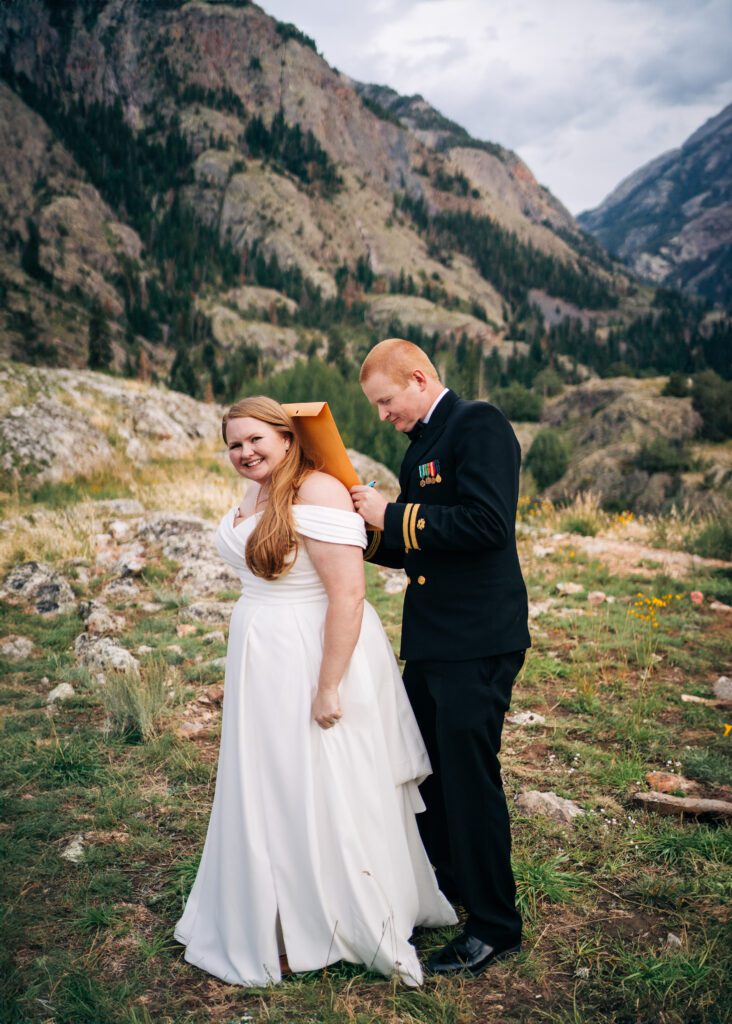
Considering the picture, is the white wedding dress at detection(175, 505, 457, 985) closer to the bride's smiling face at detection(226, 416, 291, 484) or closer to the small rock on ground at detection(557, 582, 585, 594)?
the bride's smiling face at detection(226, 416, 291, 484)

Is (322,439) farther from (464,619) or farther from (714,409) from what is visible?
(714,409)

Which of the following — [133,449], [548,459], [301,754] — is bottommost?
[301,754]

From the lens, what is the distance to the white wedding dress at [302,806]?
2.22 m

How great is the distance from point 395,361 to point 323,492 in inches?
21.3

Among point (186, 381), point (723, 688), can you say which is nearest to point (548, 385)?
point (186, 381)

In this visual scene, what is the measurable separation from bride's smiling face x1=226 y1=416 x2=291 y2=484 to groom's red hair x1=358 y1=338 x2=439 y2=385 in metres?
0.38

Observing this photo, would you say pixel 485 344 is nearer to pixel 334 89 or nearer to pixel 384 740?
pixel 334 89

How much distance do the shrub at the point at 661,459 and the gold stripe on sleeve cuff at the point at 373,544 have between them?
2708 centimetres

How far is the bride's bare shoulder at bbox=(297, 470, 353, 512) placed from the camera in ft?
7.37

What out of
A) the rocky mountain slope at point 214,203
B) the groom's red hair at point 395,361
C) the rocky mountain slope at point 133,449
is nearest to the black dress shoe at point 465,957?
the groom's red hair at point 395,361

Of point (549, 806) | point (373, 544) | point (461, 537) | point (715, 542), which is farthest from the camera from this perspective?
point (715, 542)

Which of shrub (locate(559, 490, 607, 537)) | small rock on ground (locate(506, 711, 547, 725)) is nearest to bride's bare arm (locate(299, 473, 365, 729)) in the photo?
small rock on ground (locate(506, 711, 547, 725))

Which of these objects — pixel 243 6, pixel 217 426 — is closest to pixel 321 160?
pixel 243 6

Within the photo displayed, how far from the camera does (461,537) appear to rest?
2.18m
